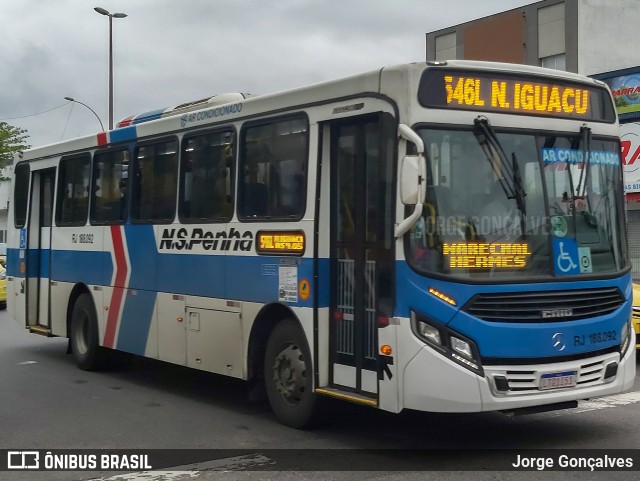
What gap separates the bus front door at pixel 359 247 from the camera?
25.5 ft

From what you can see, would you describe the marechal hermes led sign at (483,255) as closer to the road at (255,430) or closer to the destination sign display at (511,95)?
the destination sign display at (511,95)

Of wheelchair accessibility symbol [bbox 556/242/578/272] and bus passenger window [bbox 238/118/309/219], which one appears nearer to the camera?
wheelchair accessibility symbol [bbox 556/242/578/272]

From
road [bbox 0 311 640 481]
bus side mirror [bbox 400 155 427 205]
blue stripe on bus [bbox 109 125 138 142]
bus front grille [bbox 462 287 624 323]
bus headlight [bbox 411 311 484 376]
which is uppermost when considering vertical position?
blue stripe on bus [bbox 109 125 138 142]

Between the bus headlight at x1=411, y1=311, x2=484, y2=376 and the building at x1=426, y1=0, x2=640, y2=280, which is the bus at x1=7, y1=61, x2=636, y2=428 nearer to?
the bus headlight at x1=411, y1=311, x2=484, y2=376

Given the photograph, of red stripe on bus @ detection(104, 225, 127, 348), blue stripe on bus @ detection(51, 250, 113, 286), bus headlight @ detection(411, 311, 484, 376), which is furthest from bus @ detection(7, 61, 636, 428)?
blue stripe on bus @ detection(51, 250, 113, 286)

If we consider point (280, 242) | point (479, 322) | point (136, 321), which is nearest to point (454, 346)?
point (479, 322)

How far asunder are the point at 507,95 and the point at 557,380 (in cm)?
242

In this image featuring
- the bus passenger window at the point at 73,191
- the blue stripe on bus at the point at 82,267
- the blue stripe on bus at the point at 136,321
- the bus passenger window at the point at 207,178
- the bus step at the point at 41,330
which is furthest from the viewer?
the bus step at the point at 41,330

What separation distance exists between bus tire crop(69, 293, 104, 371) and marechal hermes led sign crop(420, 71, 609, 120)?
22.7ft

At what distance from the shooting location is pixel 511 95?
26.1ft

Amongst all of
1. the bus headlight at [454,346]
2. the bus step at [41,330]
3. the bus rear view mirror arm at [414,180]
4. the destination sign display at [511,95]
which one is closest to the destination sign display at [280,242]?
the bus rear view mirror arm at [414,180]

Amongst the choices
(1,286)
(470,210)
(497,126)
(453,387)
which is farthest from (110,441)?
(1,286)

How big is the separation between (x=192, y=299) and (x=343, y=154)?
3045 mm

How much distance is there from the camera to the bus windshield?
7.46 meters
